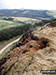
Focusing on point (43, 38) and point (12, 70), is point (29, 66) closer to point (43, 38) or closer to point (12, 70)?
point (12, 70)

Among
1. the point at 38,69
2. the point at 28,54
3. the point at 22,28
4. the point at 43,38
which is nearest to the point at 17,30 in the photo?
the point at 22,28

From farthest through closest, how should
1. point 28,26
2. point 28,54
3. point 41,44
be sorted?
1. point 28,26
2. point 41,44
3. point 28,54

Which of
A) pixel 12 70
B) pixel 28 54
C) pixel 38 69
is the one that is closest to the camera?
pixel 38 69

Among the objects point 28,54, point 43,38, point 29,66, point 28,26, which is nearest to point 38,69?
point 29,66

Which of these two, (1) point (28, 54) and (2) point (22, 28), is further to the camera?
(2) point (22, 28)

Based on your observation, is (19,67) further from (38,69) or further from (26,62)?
(38,69)

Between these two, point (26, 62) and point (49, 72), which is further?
point (26, 62)

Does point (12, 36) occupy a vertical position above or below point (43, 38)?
below

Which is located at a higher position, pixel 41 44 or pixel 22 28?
pixel 41 44

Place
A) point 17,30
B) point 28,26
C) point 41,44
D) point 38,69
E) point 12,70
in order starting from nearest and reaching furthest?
point 38,69
point 12,70
point 41,44
point 17,30
point 28,26
